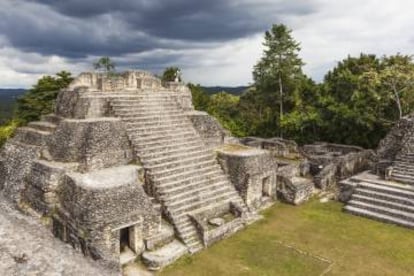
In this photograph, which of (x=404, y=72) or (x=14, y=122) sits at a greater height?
(x=404, y=72)

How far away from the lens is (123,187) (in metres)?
9.61

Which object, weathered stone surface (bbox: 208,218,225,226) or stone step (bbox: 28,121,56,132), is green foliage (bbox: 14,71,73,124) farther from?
weathered stone surface (bbox: 208,218,225,226)

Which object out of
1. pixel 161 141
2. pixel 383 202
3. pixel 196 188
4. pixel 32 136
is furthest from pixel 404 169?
pixel 32 136

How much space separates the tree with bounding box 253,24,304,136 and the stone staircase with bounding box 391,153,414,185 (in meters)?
13.8

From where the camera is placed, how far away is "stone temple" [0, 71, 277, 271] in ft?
31.1

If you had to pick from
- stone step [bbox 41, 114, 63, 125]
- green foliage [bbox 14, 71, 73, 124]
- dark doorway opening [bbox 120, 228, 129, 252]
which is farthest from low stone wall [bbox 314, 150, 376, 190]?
green foliage [bbox 14, 71, 73, 124]

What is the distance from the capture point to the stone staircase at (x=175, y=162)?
11.2 metres

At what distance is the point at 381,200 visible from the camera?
13.4 meters

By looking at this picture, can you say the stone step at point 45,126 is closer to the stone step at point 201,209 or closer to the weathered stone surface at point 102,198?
the weathered stone surface at point 102,198

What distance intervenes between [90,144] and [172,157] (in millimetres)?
2754

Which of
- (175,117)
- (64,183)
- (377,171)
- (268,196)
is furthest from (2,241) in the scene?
(377,171)

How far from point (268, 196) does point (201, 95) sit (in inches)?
900

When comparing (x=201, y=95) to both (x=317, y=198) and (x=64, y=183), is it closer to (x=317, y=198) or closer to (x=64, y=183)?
(x=317, y=198)

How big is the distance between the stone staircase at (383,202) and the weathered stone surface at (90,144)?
27.1 ft
